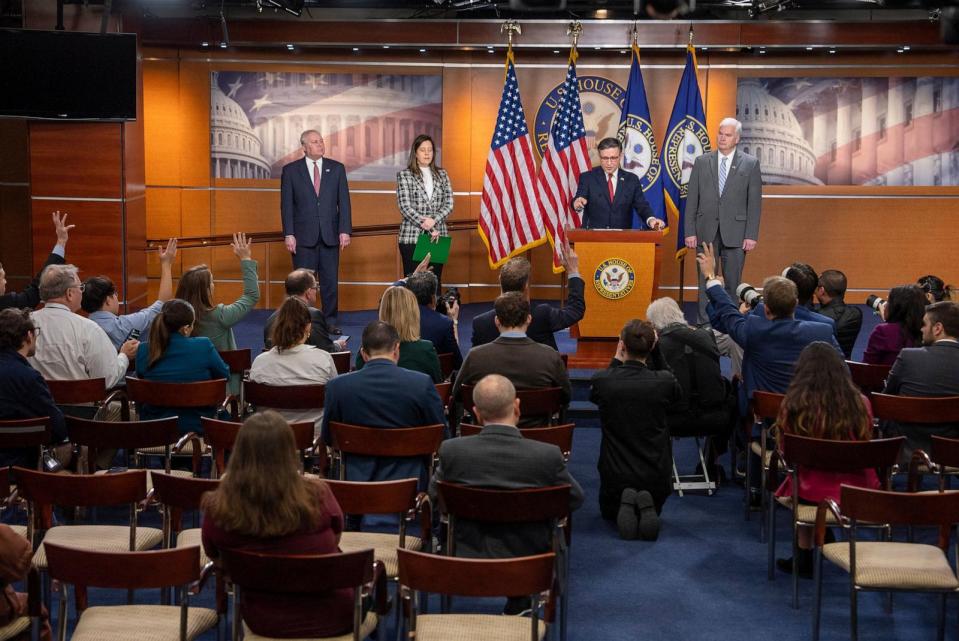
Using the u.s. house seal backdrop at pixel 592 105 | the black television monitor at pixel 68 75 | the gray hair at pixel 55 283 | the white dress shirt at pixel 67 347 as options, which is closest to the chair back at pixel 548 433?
the white dress shirt at pixel 67 347

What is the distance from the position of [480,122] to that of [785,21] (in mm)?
3670

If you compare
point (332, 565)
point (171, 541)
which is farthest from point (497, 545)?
point (171, 541)

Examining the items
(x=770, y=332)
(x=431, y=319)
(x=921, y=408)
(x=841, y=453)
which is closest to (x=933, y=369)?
(x=921, y=408)

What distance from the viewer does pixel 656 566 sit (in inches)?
229

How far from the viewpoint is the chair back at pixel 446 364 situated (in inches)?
275

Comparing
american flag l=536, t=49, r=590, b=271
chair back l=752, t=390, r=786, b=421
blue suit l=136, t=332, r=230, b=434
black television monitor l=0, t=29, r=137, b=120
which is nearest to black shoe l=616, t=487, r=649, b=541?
chair back l=752, t=390, r=786, b=421

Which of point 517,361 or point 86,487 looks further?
point 517,361

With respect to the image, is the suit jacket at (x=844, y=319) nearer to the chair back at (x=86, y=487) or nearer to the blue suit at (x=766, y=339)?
the blue suit at (x=766, y=339)

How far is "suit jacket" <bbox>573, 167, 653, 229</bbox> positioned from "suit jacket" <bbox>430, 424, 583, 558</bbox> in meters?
5.79

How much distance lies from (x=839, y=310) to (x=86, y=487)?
16.9ft

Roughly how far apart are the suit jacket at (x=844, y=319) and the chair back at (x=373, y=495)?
4090 millimetres

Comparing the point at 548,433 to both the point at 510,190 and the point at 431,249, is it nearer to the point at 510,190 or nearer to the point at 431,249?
the point at 431,249

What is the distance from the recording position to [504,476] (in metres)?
4.43

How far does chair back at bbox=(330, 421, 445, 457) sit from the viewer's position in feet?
16.6
